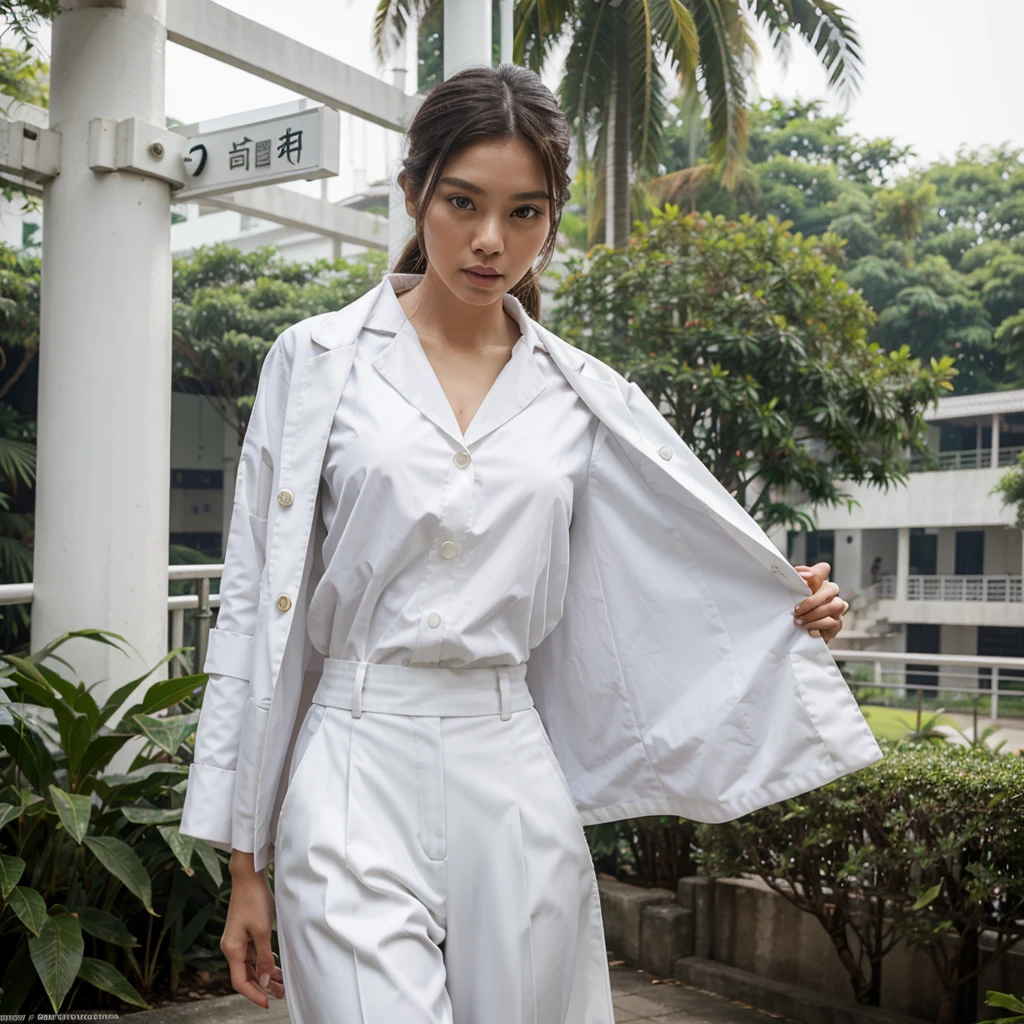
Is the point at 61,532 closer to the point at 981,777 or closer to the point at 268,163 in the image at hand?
the point at 268,163

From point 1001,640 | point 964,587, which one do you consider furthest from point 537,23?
point 1001,640

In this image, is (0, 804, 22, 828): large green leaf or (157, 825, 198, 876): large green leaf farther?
(157, 825, 198, 876): large green leaf

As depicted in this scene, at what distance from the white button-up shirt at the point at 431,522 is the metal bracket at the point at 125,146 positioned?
9.21 ft

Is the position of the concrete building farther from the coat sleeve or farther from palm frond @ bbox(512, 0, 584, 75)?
the coat sleeve

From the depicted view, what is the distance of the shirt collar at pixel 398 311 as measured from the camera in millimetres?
1907

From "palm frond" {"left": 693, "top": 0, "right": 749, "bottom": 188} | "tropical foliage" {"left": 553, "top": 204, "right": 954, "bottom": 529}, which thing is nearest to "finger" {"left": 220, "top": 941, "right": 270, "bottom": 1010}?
"tropical foliage" {"left": 553, "top": 204, "right": 954, "bottom": 529}

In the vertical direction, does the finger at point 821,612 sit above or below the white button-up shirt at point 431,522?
below

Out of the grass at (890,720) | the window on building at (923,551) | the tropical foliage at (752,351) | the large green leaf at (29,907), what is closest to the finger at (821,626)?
the large green leaf at (29,907)

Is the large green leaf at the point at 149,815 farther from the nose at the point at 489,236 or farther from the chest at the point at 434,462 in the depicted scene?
the nose at the point at 489,236

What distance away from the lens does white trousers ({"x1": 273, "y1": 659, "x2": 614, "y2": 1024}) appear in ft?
5.16

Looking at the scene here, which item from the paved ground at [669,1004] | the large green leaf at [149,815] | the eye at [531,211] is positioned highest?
the eye at [531,211]

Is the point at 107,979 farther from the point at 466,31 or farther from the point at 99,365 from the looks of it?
the point at 466,31

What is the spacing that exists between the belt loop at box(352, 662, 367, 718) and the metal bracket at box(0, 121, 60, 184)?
127 inches

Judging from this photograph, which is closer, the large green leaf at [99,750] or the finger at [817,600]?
the finger at [817,600]
